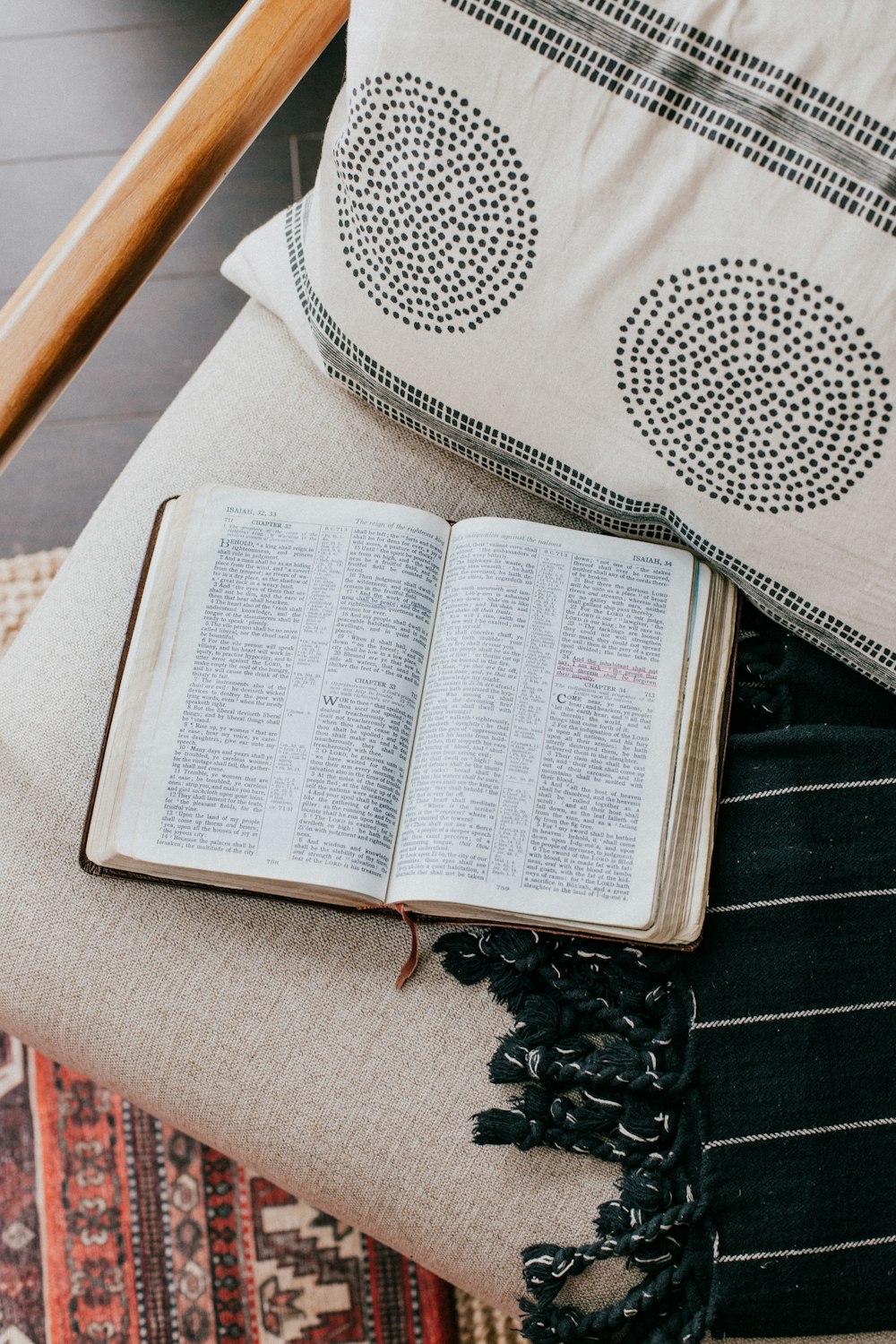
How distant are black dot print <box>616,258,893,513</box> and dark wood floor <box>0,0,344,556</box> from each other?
749mm

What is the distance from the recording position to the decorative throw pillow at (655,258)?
57 cm

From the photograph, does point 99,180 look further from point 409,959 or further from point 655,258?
point 409,959

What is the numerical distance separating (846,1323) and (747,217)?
2.06ft

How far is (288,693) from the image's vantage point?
0.69m

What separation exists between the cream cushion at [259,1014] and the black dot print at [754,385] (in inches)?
5.6

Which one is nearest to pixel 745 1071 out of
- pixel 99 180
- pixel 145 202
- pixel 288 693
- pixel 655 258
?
pixel 288 693

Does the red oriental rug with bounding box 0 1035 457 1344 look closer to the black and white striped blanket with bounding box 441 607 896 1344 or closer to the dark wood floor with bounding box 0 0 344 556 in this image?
the black and white striped blanket with bounding box 441 607 896 1344

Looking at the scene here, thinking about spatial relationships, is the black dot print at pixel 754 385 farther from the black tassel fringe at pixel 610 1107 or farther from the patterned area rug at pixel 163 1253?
the patterned area rug at pixel 163 1253

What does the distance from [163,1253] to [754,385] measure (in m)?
0.92

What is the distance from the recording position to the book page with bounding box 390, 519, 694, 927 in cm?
65

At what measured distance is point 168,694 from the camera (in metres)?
0.69

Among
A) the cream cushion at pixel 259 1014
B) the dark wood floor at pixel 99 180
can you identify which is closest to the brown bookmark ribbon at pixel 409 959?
the cream cushion at pixel 259 1014

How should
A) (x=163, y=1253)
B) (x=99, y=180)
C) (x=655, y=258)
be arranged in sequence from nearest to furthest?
1. (x=655, y=258)
2. (x=163, y=1253)
3. (x=99, y=180)

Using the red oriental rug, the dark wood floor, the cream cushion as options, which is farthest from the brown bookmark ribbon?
the dark wood floor
